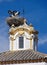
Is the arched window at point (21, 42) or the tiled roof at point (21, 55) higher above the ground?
the arched window at point (21, 42)

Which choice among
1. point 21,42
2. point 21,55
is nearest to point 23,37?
point 21,42

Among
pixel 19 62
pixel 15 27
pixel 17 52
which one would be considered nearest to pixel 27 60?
pixel 19 62

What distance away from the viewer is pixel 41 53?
170 ft

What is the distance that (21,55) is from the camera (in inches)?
2030

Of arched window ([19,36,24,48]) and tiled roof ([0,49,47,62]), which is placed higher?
arched window ([19,36,24,48])

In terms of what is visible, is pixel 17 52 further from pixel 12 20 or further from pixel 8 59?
pixel 12 20

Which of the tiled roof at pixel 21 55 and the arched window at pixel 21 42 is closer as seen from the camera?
the tiled roof at pixel 21 55

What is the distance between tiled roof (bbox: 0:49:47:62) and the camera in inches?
1971

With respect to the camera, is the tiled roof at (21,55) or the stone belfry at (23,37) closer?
the tiled roof at (21,55)

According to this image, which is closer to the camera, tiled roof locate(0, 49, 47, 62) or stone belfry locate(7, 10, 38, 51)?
tiled roof locate(0, 49, 47, 62)

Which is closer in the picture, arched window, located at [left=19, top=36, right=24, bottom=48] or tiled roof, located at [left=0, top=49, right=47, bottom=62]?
tiled roof, located at [left=0, top=49, right=47, bottom=62]

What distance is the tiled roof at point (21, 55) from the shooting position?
50062 mm

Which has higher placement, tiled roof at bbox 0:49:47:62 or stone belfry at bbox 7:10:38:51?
stone belfry at bbox 7:10:38:51

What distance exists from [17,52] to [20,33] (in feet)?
10.6
